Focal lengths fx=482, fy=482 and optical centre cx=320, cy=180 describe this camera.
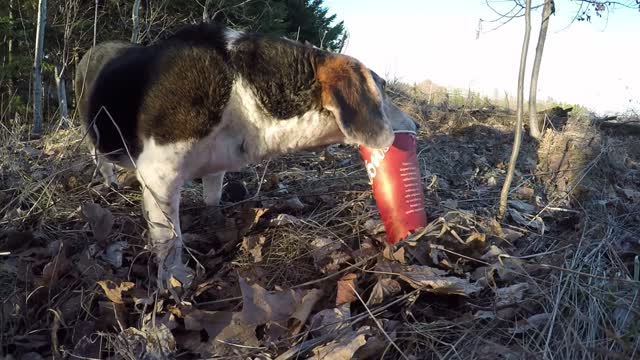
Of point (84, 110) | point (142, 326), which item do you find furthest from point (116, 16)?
point (142, 326)

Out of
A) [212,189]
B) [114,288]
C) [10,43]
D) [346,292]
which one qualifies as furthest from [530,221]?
[10,43]

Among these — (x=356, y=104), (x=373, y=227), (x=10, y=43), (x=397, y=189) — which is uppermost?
(x=356, y=104)

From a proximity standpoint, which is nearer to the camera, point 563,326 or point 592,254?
point 563,326

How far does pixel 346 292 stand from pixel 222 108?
3.82 ft

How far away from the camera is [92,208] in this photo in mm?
2855

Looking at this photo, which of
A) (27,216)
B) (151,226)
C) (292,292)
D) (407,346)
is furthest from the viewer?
(27,216)

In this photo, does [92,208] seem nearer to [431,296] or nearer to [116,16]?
[431,296]

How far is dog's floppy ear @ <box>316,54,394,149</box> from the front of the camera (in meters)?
2.57

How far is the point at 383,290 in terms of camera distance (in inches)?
82.6

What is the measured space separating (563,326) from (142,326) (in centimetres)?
168

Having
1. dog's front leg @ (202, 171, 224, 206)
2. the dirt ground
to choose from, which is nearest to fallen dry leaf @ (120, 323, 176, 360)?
the dirt ground

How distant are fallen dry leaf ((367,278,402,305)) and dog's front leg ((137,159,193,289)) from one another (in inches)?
39.3

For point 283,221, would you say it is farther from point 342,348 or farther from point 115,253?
point 342,348

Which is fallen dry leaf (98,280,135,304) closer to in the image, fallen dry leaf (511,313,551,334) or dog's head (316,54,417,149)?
dog's head (316,54,417,149)
